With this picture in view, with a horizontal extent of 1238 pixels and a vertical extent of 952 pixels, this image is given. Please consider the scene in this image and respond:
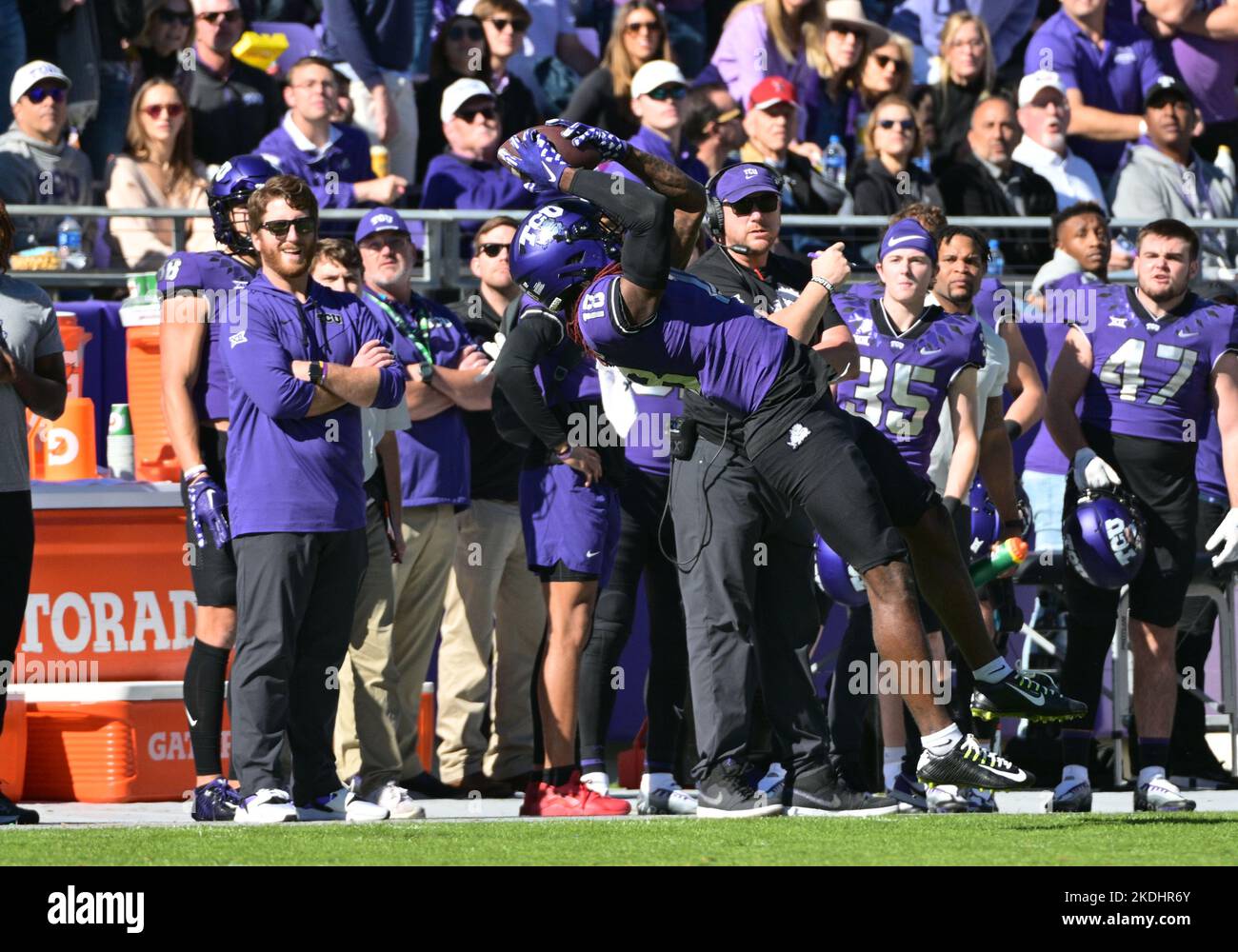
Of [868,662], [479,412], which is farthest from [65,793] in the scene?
[868,662]

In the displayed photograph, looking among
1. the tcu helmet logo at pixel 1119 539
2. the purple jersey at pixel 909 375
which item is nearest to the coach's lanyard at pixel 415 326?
the purple jersey at pixel 909 375

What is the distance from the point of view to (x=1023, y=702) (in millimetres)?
7211

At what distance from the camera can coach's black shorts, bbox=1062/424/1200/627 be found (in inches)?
350

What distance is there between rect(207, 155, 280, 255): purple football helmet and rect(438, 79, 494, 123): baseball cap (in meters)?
3.84

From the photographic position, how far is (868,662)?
8.95 metres

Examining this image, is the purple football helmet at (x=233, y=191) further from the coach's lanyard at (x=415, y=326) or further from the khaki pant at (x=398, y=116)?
the khaki pant at (x=398, y=116)

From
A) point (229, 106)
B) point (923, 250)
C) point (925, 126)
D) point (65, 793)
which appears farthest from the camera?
point (925, 126)

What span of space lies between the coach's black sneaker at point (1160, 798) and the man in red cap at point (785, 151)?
15.4 ft

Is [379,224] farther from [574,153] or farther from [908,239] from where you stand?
[574,153]

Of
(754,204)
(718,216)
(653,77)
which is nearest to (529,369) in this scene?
(718,216)

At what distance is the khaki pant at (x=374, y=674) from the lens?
8711mm

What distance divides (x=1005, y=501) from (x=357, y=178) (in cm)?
482

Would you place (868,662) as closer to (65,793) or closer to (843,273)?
(843,273)

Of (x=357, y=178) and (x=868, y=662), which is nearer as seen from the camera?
(x=868, y=662)
